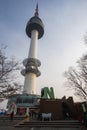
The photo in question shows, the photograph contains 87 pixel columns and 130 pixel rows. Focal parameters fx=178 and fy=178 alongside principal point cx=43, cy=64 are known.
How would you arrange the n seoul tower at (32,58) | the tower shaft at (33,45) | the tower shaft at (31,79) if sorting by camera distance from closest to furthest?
the tower shaft at (31,79) → the n seoul tower at (32,58) → the tower shaft at (33,45)

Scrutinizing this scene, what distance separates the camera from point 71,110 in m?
26.8

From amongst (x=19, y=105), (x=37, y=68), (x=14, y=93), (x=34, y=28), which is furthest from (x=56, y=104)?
(x=34, y=28)

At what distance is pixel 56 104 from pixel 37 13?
7800 cm

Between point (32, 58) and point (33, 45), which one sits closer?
point (32, 58)

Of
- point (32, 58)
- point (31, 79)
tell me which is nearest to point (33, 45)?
point (32, 58)

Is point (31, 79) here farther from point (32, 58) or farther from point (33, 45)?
point (33, 45)

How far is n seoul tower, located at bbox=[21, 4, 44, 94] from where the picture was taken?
245 ft

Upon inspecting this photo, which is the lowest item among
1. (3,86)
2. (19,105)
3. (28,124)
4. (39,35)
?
(28,124)

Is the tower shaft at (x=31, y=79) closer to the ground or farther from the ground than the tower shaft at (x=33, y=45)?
closer to the ground

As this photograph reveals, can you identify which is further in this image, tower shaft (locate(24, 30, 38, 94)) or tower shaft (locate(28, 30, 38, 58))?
tower shaft (locate(28, 30, 38, 58))

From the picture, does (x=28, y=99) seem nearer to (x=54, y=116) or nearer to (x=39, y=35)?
(x=54, y=116)

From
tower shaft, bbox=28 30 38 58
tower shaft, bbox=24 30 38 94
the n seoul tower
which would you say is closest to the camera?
tower shaft, bbox=24 30 38 94

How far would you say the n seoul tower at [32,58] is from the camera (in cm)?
7469

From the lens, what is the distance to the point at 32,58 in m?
78.8
